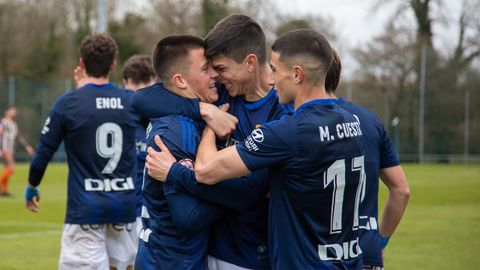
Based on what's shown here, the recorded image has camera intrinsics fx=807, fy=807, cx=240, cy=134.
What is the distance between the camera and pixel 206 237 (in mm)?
4422

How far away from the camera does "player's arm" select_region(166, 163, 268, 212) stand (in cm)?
413

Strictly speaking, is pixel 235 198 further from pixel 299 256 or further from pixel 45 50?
pixel 45 50

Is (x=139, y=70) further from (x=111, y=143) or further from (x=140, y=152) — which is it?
(x=111, y=143)

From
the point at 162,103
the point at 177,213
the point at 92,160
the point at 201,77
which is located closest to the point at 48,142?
the point at 92,160

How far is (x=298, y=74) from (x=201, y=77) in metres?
0.59

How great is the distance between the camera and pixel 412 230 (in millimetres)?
14562

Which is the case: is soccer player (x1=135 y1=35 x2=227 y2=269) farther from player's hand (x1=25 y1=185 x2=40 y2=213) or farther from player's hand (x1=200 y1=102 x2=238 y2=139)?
player's hand (x1=25 y1=185 x2=40 y2=213)

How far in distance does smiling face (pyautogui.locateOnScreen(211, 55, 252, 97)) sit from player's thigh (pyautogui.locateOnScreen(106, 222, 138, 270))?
10.8ft

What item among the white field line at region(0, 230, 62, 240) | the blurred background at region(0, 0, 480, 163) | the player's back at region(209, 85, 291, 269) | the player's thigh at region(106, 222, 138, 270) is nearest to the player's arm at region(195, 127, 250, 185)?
the player's back at region(209, 85, 291, 269)

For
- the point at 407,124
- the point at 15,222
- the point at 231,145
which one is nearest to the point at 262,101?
the point at 231,145

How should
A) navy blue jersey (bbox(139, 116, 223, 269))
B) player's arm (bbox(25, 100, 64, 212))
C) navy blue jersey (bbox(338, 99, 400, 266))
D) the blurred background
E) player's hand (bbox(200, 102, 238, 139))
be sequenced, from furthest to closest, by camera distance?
the blurred background
player's arm (bbox(25, 100, 64, 212))
navy blue jersey (bbox(338, 99, 400, 266))
player's hand (bbox(200, 102, 238, 139))
navy blue jersey (bbox(139, 116, 223, 269))

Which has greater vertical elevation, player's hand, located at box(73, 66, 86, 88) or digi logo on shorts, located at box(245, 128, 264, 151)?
player's hand, located at box(73, 66, 86, 88)

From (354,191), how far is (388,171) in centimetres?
117

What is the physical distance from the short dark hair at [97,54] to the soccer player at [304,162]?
3.06 meters
